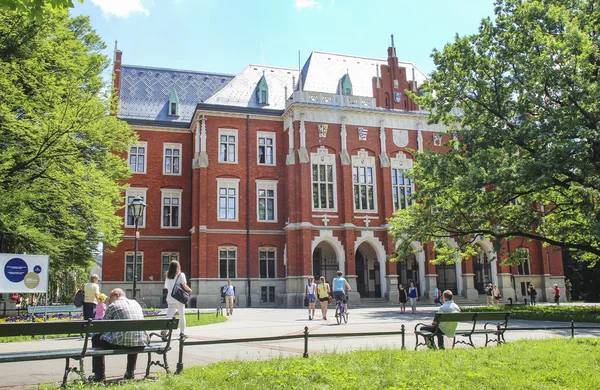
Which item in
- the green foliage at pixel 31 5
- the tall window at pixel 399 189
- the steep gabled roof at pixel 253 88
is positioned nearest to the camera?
the green foliage at pixel 31 5

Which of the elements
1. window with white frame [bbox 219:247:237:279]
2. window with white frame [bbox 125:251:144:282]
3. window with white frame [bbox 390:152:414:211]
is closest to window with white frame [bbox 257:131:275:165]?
window with white frame [bbox 219:247:237:279]

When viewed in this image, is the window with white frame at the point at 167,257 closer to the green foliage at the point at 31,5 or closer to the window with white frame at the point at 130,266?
the window with white frame at the point at 130,266

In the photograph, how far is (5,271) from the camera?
13617mm

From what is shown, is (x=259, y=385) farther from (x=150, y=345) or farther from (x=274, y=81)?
(x=274, y=81)

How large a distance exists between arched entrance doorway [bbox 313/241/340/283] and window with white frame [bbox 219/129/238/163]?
28.1ft

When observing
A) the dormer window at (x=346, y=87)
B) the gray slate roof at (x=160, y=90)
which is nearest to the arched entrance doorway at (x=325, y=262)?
the dormer window at (x=346, y=87)

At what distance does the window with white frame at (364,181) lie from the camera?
33.7m

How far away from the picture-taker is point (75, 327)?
6.66 m

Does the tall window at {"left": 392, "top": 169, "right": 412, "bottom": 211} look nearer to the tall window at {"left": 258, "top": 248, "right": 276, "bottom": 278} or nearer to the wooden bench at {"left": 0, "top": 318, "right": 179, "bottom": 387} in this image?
the tall window at {"left": 258, "top": 248, "right": 276, "bottom": 278}

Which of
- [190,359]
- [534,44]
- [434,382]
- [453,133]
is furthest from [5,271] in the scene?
Answer: [534,44]

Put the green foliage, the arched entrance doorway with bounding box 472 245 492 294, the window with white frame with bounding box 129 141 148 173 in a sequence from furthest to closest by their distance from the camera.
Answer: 1. the arched entrance doorway with bounding box 472 245 492 294
2. the window with white frame with bounding box 129 141 148 173
3. the green foliage

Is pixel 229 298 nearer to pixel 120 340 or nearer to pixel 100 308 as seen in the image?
pixel 100 308

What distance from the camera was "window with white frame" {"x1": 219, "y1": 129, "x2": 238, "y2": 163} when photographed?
33688 mm

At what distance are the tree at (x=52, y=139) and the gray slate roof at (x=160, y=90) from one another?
16.0m
